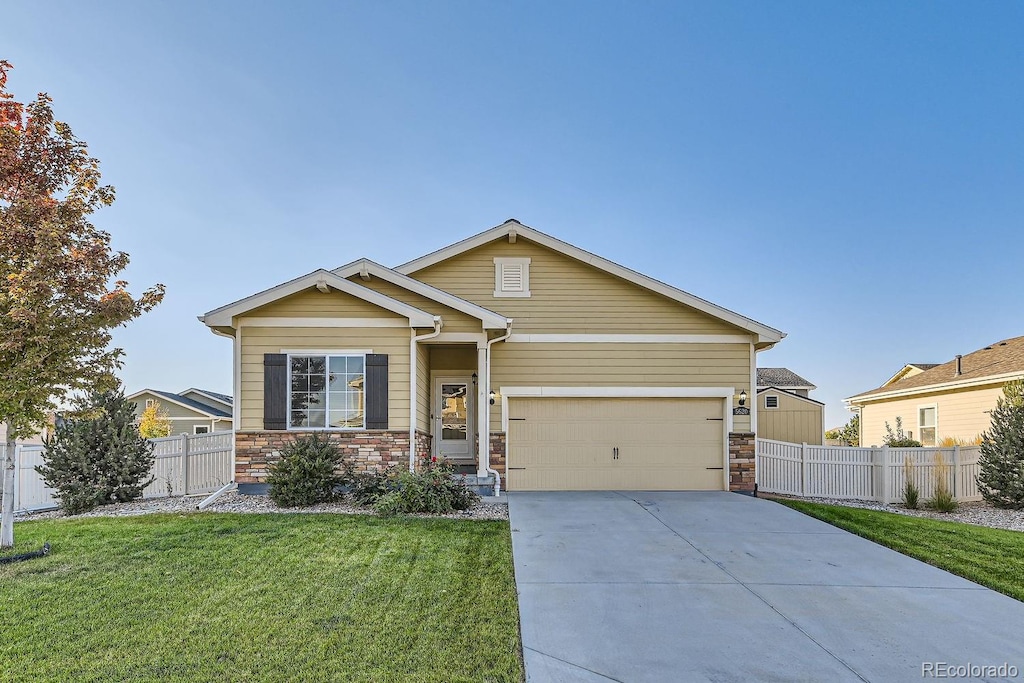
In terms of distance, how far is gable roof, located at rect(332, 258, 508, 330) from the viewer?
10.7 m

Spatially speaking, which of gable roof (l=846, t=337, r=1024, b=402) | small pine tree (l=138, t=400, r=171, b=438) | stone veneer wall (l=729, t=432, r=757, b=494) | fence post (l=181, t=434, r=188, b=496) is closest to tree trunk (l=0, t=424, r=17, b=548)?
fence post (l=181, t=434, r=188, b=496)

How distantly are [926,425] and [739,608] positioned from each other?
16986 millimetres

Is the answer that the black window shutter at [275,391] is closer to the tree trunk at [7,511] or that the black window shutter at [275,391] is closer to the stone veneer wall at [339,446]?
the stone veneer wall at [339,446]

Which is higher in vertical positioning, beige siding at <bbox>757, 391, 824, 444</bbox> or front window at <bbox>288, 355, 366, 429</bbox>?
front window at <bbox>288, 355, 366, 429</bbox>

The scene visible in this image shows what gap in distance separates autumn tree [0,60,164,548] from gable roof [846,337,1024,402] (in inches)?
725

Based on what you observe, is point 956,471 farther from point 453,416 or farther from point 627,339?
point 453,416

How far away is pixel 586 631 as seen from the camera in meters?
4.57

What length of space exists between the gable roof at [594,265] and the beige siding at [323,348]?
2251 millimetres

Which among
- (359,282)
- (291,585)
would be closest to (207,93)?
(359,282)

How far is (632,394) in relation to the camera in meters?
12.0

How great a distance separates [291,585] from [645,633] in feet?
10.4

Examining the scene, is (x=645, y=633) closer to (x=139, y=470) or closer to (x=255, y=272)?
(x=139, y=470)

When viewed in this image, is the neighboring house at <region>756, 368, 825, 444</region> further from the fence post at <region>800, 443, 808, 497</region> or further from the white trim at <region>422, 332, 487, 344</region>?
the white trim at <region>422, 332, 487, 344</region>

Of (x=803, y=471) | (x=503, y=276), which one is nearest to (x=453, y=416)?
(x=503, y=276)
